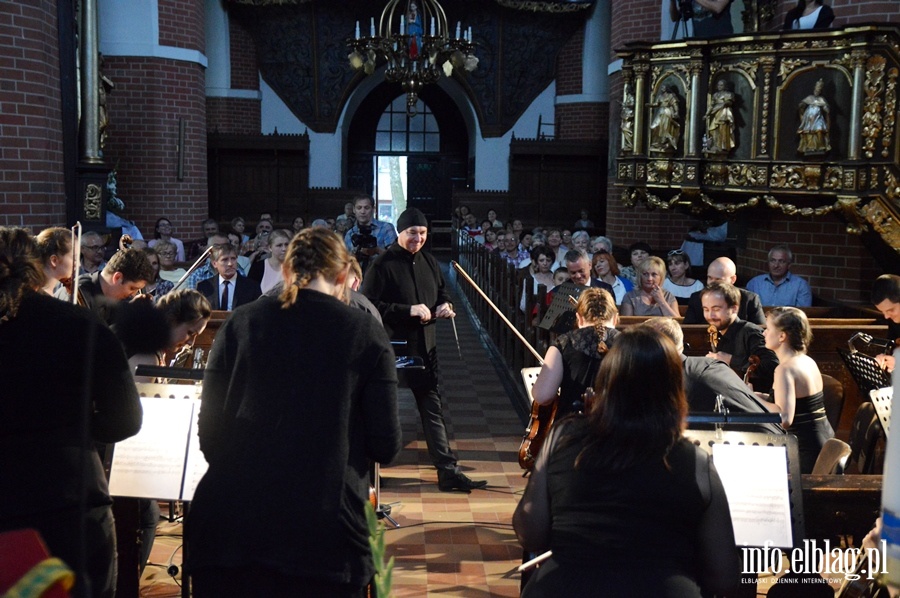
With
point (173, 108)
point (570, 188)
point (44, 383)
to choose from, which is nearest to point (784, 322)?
point (44, 383)

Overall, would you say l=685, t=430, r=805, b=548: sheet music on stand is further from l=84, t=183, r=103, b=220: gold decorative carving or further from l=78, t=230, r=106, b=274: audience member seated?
l=84, t=183, r=103, b=220: gold decorative carving

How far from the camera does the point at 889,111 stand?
7.98 meters

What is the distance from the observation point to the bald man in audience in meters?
6.29

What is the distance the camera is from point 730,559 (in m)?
2.49

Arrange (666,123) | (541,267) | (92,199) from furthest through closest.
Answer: (92,199), (541,267), (666,123)

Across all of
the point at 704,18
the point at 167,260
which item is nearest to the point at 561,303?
the point at 167,260

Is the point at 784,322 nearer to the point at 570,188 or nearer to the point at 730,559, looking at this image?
the point at 730,559

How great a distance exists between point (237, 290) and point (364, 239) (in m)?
2.59

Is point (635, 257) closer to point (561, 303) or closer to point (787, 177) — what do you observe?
point (787, 177)

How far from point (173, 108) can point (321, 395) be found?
12922 millimetres

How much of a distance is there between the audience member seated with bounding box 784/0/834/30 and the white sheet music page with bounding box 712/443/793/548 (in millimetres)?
6206

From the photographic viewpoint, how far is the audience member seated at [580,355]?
4418 millimetres

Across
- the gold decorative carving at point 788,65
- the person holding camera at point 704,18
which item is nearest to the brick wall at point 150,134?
the person holding camera at point 704,18

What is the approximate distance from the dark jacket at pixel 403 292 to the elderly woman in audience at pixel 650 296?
195 centimetres
